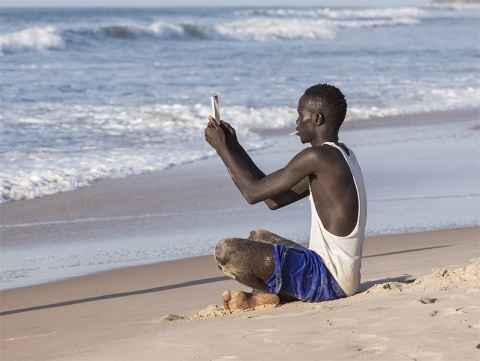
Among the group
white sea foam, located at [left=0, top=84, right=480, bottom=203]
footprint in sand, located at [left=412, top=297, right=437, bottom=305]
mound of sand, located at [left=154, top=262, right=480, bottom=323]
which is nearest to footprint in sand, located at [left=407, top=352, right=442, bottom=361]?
footprint in sand, located at [left=412, top=297, right=437, bottom=305]

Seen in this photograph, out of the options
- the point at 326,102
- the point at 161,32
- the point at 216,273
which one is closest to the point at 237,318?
the point at 326,102

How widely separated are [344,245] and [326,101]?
647 millimetres

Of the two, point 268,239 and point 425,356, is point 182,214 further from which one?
point 425,356

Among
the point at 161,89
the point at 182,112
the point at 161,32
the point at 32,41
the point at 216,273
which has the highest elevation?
the point at 161,32

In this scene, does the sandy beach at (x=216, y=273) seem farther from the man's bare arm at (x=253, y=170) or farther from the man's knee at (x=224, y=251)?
the man's bare arm at (x=253, y=170)

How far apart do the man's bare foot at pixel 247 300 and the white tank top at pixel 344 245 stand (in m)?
0.32

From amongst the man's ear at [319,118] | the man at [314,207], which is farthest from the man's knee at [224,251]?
the man's ear at [319,118]

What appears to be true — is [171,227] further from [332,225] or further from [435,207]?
[332,225]

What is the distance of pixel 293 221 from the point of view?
7.25 metres

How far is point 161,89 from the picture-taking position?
1709 cm

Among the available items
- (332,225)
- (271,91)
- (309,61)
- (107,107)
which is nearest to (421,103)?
(271,91)

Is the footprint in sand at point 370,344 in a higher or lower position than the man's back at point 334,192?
lower

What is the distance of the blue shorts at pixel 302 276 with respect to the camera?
4.18 m

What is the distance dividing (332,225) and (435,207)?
3.71 meters
